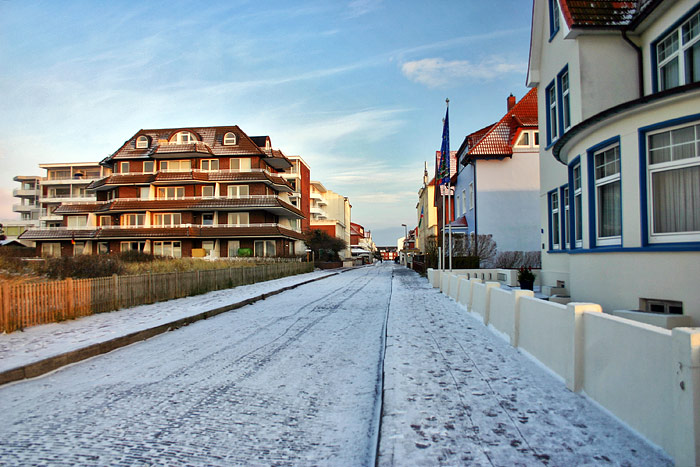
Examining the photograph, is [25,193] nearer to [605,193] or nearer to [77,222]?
[77,222]

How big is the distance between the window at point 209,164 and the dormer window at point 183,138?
2.60 metres

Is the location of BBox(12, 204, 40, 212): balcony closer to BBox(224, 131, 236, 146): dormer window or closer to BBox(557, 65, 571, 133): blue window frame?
BBox(224, 131, 236, 146): dormer window

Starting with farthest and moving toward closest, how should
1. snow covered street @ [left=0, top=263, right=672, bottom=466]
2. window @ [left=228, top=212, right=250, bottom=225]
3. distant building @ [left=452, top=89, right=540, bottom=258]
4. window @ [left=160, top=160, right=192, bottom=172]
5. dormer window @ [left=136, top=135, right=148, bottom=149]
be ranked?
dormer window @ [left=136, top=135, right=148, bottom=149] < window @ [left=160, top=160, right=192, bottom=172] < window @ [left=228, top=212, right=250, bottom=225] < distant building @ [left=452, top=89, right=540, bottom=258] < snow covered street @ [left=0, top=263, right=672, bottom=466]

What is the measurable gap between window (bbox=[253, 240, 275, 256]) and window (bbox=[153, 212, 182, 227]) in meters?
8.52

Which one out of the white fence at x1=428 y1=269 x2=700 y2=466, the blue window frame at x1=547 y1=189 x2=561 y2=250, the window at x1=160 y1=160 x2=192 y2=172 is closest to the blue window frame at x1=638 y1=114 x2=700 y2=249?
the white fence at x1=428 y1=269 x2=700 y2=466

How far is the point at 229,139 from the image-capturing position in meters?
50.3

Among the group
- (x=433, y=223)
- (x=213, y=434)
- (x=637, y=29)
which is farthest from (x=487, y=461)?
(x=433, y=223)

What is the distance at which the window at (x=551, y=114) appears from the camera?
15164mm

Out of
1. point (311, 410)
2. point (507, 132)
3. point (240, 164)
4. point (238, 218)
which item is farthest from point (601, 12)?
point (240, 164)

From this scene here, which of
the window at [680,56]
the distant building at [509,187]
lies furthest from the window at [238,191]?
the window at [680,56]

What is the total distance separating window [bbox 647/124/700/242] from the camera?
695cm

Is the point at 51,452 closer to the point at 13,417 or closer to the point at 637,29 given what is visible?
the point at 13,417

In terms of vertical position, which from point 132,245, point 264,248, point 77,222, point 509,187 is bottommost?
point 264,248

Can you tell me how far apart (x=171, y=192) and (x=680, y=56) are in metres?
47.2
